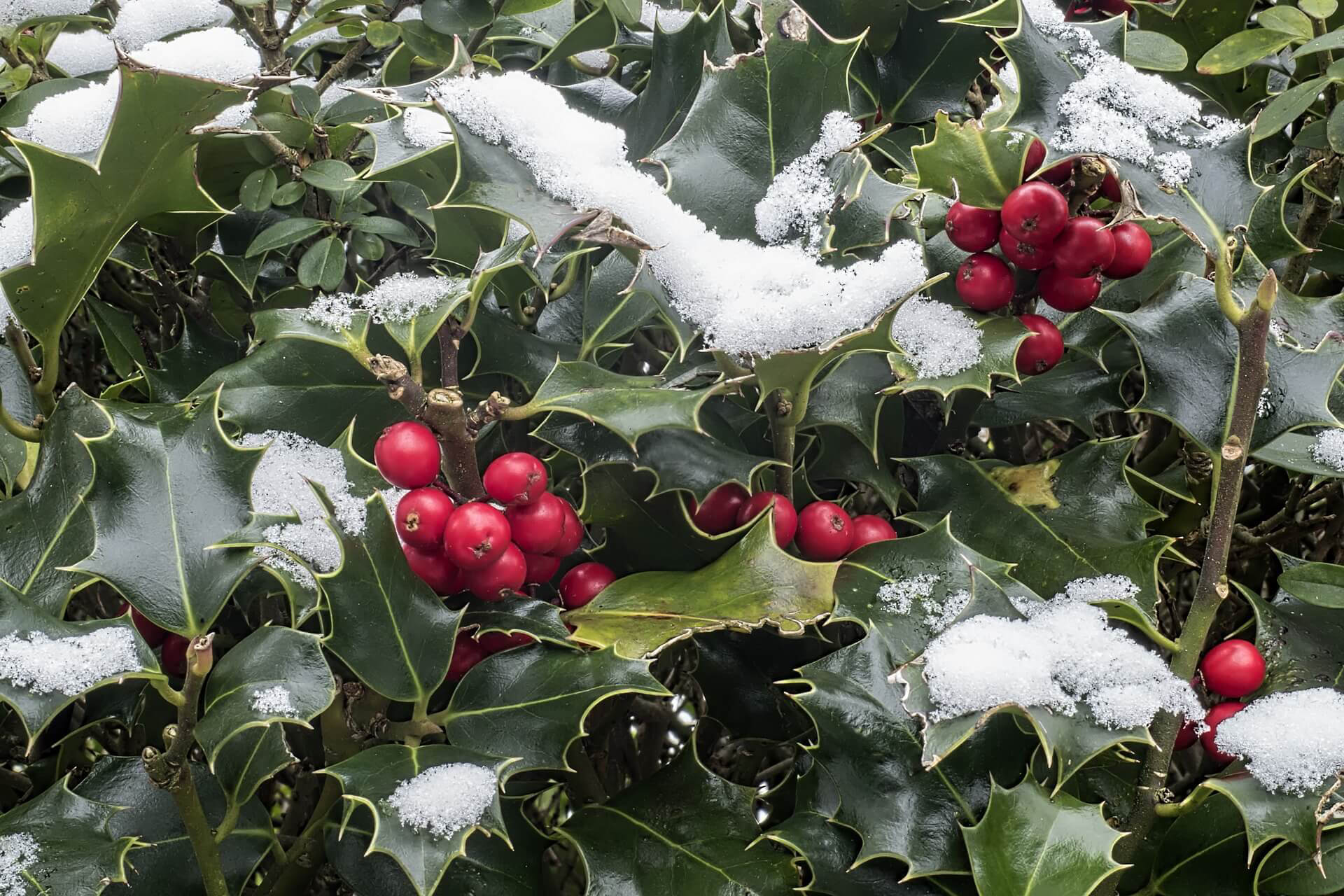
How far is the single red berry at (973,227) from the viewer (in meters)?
1.09

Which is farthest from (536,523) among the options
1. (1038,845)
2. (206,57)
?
(206,57)

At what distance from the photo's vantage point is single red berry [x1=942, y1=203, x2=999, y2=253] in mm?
1087

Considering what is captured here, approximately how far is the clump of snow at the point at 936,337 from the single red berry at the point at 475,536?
0.39 meters

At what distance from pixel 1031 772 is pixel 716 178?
0.62m

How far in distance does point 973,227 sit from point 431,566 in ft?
1.96

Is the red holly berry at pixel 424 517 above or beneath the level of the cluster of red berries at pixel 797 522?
above

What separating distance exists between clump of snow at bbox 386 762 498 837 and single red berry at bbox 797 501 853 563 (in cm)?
38

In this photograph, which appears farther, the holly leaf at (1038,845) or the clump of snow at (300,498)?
the clump of snow at (300,498)

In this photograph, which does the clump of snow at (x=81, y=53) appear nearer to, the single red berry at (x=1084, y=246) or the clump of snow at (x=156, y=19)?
the clump of snow at (x=156, y=19)

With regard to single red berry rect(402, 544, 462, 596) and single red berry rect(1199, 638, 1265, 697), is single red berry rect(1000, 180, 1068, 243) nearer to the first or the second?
single red berry rect(1199, 638, 1265, 697)

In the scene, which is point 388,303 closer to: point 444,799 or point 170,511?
point 170,511

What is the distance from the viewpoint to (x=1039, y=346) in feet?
3.63

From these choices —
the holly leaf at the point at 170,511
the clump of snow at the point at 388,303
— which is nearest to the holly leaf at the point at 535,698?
the holly leaf at the point at 170,511

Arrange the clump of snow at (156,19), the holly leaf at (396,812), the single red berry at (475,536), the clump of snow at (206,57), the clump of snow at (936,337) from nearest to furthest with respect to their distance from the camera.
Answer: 1. the holly leaf at (396,812)
2. the single red berry at (475,536)
3. the clump of snow at (936,337)
4. the clump of snow at (206,57)
5. the clump of snow at (156,19)
